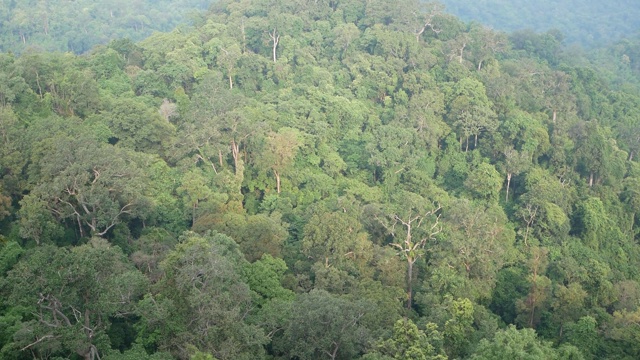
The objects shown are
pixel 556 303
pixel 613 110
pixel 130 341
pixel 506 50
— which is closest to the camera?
pixel 130 341

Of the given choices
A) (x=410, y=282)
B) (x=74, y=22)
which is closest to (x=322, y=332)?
(x=410, y=282)

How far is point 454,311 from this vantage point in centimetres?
2194

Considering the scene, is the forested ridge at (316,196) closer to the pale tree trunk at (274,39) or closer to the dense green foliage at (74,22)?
the pale tree trunk at (274,39)

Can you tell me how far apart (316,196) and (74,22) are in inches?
1983

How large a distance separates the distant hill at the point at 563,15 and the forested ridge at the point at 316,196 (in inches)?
2160

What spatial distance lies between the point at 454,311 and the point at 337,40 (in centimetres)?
2556

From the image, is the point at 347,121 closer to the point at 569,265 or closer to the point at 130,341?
the point at 569,265

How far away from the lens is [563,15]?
338 ft

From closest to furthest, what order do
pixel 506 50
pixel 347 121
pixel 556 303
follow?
pixel 556 303 < pixel 347 121 < pixel 506 50

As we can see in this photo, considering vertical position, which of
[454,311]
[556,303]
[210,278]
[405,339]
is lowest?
[556,303]

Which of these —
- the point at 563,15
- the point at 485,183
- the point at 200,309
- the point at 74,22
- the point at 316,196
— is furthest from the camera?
the point at 563,15

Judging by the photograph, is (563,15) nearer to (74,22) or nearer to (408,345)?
(74,22)

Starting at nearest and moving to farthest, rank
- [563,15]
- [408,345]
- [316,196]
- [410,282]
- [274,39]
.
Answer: [408,345]
[410,282]
[316,196]
[274,39]
[563,15]

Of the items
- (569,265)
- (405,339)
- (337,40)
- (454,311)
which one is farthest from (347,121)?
(405,339)
